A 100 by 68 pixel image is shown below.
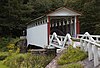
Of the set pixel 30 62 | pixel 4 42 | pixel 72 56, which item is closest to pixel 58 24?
pixel 30 62

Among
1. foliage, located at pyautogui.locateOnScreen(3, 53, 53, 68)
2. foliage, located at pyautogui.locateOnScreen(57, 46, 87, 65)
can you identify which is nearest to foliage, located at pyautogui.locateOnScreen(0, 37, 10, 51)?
foliage, located at pyautogui.locateOnScreen(3, 53, 53, 68)

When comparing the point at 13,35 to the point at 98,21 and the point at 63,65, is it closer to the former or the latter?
the point at 98,21

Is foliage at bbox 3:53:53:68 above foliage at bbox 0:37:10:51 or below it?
above

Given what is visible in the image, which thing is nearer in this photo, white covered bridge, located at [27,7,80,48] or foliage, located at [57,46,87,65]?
foliage, located at [57,46,87,65]

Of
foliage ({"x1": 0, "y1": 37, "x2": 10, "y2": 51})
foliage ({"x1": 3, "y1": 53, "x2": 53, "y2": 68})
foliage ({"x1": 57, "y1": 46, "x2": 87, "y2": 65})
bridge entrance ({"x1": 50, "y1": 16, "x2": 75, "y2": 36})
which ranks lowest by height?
foliage ({"x1": 0, "y1": 37, "x2": 10, "y2": 51})

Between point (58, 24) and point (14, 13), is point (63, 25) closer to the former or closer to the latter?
point (58, 24)

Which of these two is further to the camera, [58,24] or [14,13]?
[14,13]

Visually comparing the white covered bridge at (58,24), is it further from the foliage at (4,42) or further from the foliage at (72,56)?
the foliage at (4,42)

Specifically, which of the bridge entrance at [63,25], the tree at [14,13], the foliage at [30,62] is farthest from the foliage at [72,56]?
the tree at [14,13]

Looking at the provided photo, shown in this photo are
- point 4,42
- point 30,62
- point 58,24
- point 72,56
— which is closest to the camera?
point 72,56

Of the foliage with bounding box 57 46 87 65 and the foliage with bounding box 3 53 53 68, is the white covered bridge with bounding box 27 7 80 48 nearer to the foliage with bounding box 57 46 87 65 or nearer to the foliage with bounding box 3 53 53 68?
the foliage with bounding box 3 53 53 68

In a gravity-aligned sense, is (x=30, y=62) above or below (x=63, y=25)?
below

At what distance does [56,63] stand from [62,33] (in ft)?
52.3

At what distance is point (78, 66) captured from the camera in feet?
30.9
